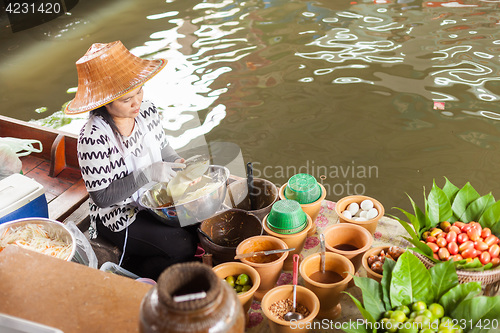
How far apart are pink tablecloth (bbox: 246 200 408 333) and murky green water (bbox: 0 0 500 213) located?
84 centimetres

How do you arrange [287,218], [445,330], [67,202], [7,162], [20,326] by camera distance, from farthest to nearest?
[67,202] → [7,162] → [287,218] → [445,330] → [20,326]

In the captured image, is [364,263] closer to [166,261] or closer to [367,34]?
[166,261]

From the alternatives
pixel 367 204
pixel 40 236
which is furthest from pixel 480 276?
pixel 40 236

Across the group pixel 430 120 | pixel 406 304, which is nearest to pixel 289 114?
pixel 430 120

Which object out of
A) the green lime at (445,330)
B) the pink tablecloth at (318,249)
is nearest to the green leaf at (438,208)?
the pink tablecloth at (318,249)

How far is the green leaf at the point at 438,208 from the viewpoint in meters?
1.84

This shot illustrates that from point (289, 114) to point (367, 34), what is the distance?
160 cm

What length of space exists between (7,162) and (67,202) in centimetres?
41

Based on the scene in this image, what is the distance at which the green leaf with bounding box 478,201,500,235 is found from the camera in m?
1.75

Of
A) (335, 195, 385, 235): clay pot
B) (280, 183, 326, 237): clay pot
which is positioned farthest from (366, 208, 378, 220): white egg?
(280, 183, 326, 237): clay pot

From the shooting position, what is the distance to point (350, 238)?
202 centimetres

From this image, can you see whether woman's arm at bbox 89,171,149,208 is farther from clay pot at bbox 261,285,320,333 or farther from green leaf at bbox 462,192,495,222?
green leaf at bbox 462,192,495,222

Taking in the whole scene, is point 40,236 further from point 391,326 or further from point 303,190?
point 391,326

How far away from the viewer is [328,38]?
4.93 meters
